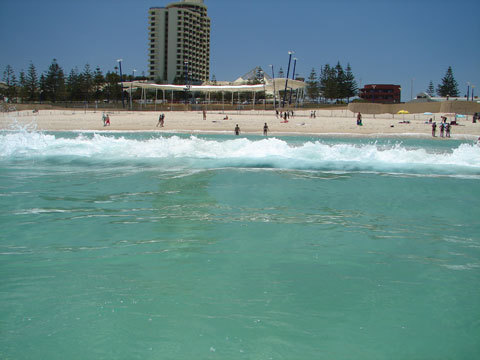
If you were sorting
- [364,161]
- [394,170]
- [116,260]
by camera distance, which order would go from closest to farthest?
[116,260] < [394,170] < [364,161]

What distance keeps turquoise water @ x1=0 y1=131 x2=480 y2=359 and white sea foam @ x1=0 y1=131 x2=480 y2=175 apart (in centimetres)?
455

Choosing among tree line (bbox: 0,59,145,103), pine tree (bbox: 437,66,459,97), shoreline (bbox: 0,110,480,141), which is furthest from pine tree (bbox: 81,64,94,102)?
pine tree (bbox: 437,66,459,97)

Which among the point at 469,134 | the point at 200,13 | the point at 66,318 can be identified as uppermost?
the point at 200,13

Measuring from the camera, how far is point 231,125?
4194 cm

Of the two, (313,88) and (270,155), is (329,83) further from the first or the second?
(270,155)

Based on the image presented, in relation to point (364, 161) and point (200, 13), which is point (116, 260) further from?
point (200, 13)

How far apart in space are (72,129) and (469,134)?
35.6 m

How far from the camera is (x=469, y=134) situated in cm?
3634

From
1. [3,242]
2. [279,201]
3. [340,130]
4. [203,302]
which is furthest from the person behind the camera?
[340,130]

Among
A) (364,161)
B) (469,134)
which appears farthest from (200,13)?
(364,161)

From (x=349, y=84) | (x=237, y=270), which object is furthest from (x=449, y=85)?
(x=237, y=270)

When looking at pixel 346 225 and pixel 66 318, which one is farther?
pixel 346 225

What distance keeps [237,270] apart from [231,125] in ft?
121

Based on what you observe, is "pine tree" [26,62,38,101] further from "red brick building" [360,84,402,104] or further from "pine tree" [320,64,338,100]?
"red brick building" [360,84,402,104]
